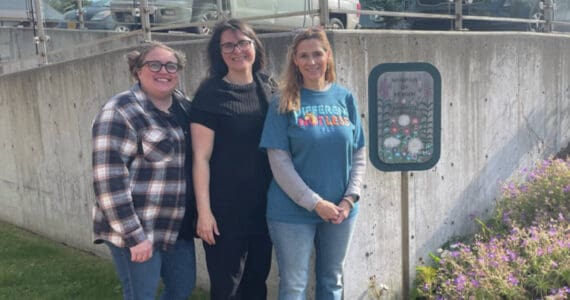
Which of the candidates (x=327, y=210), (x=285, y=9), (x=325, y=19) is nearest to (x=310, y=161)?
(x=327, y=210)

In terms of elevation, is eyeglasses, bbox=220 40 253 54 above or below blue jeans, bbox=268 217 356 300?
above

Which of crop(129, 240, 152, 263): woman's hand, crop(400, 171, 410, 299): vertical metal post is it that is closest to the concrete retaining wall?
crop(400, 171, 410, 299): vertical metal post

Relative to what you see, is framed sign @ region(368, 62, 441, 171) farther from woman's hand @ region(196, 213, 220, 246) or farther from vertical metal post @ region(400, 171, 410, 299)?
woman's hand @ region(196, 213, 220, 246)

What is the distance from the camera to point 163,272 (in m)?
3.38

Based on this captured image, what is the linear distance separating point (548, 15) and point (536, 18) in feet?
1.04

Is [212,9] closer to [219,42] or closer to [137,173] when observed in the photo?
[219,42]

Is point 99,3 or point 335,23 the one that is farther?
point 99,3

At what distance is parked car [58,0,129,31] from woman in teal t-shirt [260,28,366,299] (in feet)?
20.6

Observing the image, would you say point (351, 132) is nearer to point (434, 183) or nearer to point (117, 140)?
point (117, 140)

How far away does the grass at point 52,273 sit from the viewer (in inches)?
203

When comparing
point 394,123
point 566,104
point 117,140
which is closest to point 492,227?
point 394,123

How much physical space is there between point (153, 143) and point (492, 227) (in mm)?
3238

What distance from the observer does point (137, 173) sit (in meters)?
3.01

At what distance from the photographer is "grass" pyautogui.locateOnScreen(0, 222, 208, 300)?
5.15 meters
